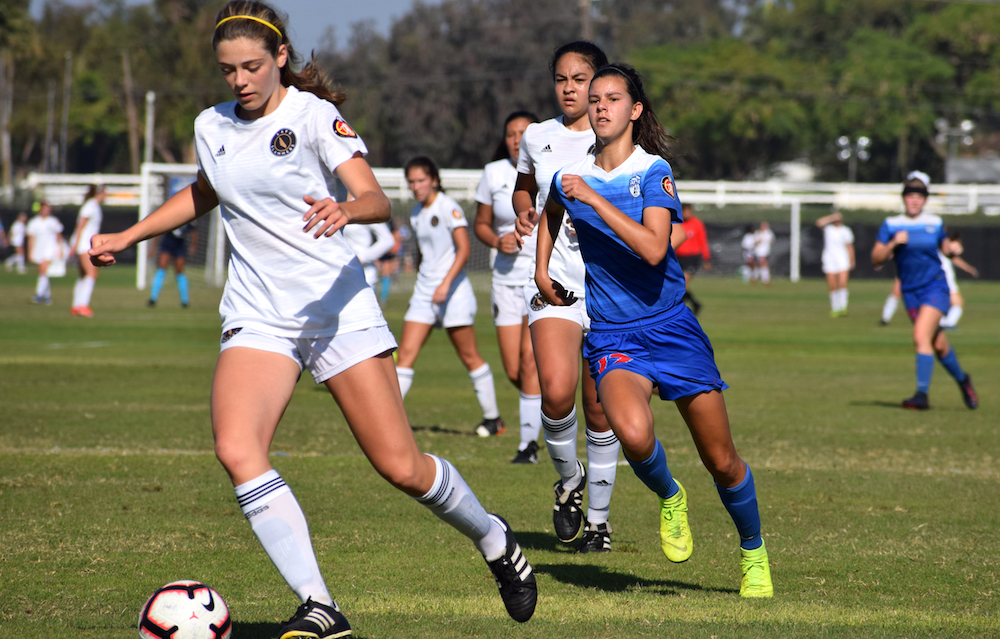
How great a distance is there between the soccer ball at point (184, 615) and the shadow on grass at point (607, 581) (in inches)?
71.5

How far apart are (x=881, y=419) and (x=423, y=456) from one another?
8.19 meters

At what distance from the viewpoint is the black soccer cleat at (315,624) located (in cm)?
362

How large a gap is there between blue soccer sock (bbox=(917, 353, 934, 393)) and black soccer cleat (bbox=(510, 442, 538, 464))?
541cm

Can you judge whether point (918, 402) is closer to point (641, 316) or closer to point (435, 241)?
point (435, 241)

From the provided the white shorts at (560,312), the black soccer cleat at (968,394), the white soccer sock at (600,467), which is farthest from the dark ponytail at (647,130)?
the black soccer cleat at (968,394)

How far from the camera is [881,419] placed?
11.2m

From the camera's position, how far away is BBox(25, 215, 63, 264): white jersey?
27.4m

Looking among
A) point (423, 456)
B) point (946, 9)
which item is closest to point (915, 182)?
point (423, 456)

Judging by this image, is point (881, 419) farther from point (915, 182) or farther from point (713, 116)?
point (713, 116)

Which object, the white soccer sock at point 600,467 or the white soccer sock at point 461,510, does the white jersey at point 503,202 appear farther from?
the white soccer sock at point 461,510

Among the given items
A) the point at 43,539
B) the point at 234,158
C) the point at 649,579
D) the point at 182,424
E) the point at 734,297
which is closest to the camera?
the point at 234,158

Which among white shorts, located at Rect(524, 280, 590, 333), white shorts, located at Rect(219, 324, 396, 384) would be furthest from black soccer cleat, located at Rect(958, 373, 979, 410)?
white shorts, located at Rect(219, 324, 396, 384)

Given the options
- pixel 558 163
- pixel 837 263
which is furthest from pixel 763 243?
pixel 558 163

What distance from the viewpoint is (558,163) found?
626cm
